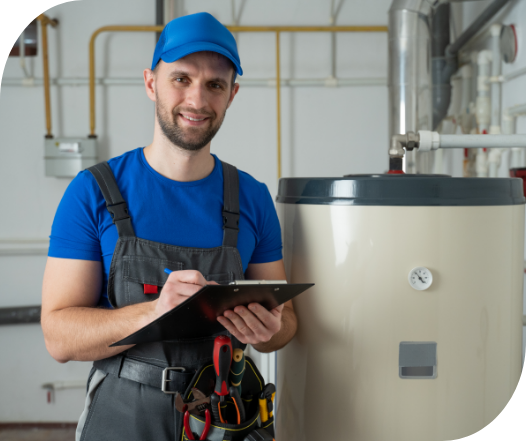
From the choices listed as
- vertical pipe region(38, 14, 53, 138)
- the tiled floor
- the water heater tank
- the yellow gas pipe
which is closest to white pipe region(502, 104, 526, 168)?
the yellow gas pipe

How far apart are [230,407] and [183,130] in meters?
0.50

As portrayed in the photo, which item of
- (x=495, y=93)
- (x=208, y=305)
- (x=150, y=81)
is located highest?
(x=495, y=93)

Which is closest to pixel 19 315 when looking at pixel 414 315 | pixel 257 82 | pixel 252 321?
pixel 257 82

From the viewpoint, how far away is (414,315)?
862mm

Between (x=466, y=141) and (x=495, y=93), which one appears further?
(x=495, y=93)

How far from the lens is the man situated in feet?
2.76

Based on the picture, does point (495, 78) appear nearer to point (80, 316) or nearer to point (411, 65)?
point (411, 65)

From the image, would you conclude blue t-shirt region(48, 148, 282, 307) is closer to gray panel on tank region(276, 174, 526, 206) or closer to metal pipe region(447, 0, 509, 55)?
gray panel on tank region(276, 174, 526, 206)

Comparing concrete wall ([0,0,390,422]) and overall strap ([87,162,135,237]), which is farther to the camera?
concrete wall ([0,0,390,422])

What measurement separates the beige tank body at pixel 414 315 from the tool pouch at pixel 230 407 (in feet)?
0.47

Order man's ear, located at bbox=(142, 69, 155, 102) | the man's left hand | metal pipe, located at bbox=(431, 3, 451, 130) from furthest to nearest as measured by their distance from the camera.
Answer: metal pipe, located at bbox=(431, 3, 451, 130)
man's ear, located at bbox=(142, 69, 155, 102)
the man's left hand

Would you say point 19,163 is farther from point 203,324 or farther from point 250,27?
point 203,324

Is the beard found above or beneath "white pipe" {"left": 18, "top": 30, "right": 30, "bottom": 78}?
beneath

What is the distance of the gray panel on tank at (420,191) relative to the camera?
2.72 ft
